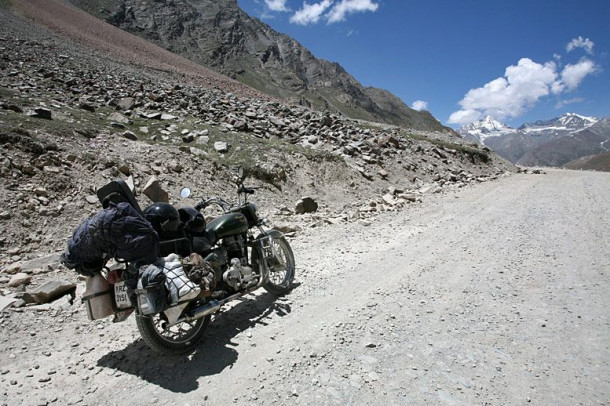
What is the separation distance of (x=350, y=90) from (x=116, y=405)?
6336 inches

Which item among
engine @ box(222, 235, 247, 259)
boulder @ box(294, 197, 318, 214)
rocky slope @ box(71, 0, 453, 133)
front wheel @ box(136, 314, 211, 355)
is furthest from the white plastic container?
rocky slope @ box(71, 0, 453, 133)

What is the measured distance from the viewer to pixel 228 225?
4984mm

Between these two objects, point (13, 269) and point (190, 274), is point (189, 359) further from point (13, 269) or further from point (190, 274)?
point (13, 269)

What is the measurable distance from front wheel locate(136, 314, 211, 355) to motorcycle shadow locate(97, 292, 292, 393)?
119 millimetres

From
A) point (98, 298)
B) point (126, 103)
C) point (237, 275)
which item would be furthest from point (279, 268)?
point (126, 103)

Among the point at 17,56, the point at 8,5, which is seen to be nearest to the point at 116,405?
the point at 17,56

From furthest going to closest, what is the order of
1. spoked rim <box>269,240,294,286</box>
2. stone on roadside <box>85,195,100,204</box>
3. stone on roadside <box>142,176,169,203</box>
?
1. stone on roadside <box>142,176,169,203</box>
2. stone on roadside <box>85,195,100,204</box>
3. spoked rim <box>269,240,294,286</box>

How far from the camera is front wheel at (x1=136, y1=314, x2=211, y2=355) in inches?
144

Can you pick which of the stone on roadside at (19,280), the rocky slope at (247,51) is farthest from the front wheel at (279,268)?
the rocky slope at (247,51)

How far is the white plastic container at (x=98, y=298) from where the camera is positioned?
11.8 feet

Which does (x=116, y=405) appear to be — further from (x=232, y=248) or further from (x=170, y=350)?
(x=232, y=248)

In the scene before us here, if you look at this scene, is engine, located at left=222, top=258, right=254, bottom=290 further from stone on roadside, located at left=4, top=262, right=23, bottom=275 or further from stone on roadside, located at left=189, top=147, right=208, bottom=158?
stone on roadside, located at left=189, top=147, right=208, bottom=158

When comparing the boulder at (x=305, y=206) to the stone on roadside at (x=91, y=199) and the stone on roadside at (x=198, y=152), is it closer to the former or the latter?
the stone on roadside at (x=198, y=152)

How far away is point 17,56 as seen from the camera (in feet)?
60.9
